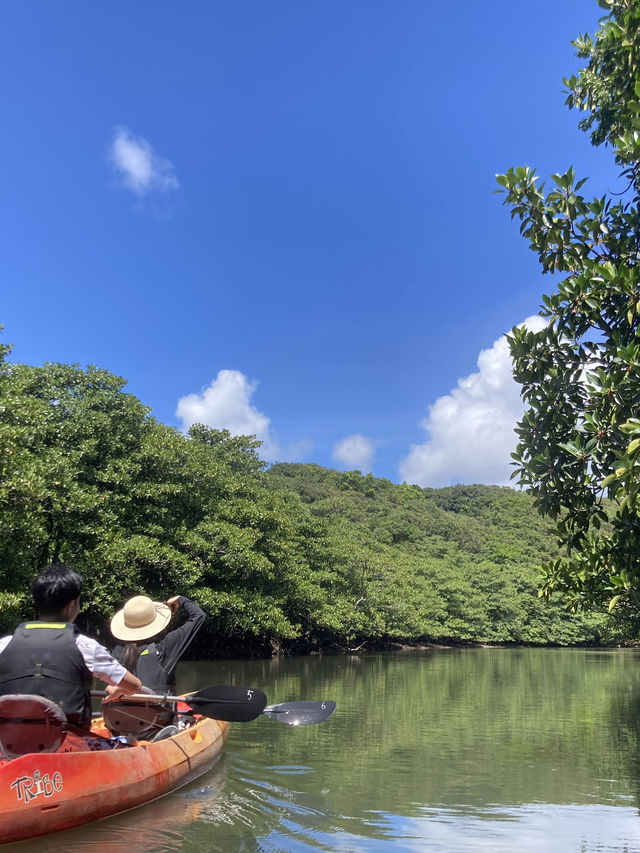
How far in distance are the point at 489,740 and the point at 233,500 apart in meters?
14.0

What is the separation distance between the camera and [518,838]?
459 centimetres

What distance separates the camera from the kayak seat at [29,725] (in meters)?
3.81

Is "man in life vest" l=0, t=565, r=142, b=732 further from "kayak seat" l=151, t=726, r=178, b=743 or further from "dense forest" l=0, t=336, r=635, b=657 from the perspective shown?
"dense forest" l=0, t=336, r=635, b=657

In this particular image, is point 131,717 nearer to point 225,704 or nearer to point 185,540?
point 225,704

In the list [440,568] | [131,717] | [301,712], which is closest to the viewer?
[131,717]

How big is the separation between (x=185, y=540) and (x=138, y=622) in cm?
1291

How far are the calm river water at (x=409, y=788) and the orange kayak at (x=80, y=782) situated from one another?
11 centimetres

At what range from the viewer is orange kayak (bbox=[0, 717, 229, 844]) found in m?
3.78

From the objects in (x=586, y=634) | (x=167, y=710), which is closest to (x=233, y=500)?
(x=167, y=710)

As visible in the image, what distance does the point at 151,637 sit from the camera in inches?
210

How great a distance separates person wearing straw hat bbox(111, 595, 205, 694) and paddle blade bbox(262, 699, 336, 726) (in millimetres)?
1115

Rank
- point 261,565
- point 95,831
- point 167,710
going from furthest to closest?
point 261,565 < point 167,710 < point 95,831

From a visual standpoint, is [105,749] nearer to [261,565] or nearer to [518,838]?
[518,838]

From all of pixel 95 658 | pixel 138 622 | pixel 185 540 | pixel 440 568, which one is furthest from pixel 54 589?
pixel 440 568
